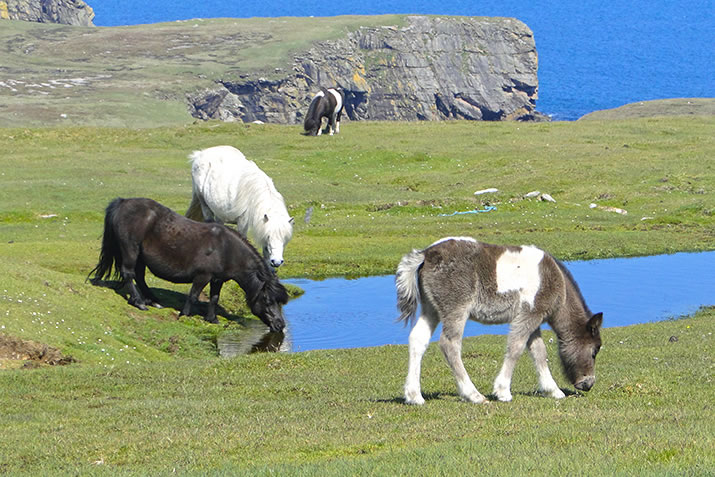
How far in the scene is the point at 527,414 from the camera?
10922 millimetres

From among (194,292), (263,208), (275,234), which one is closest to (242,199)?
(263,208)

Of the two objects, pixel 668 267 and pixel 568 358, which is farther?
pixel 668 267

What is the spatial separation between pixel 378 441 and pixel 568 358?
3.51m

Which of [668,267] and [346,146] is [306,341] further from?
[346,146]

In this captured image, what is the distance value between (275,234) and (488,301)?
1124 centimetres

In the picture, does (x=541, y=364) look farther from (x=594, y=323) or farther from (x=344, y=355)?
(x=344, y=355)

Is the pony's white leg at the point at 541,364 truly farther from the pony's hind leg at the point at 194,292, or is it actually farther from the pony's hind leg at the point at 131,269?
the pony's hind leg at the point at 131,269

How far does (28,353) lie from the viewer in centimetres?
1709

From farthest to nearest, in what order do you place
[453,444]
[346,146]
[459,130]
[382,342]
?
[459,130]
[346,146]
[382,342]
[453,444]

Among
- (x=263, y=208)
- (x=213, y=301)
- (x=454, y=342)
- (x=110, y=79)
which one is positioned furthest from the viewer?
(x=110, y=79)

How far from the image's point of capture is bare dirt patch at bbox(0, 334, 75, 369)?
16812mm

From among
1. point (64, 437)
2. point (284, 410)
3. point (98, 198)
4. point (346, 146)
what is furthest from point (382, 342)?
point (346, 146)

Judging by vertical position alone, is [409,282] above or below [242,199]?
above

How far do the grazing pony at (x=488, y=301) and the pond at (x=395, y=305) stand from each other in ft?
29.6
